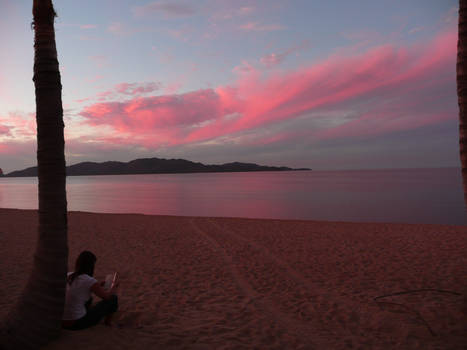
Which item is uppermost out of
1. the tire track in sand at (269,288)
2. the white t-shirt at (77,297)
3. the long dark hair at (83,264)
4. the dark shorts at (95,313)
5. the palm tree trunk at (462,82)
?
the palm tree trunk at (462,82)

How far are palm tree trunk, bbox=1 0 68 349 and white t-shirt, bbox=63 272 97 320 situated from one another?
58 cm

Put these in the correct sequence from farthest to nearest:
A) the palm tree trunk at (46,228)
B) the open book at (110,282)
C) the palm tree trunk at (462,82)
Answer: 1. the open book at (110,282)
2. the palm tree trunk at (462,82)
3. the palm tree trunk at (46,228)

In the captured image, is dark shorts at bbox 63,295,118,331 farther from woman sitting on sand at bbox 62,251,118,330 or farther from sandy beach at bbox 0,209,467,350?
sandy beach at bbox 0,209,467,350

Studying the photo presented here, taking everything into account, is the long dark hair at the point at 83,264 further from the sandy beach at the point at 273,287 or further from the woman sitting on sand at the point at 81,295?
the sandy beach at the point at 273,287

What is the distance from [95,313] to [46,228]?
1.78m

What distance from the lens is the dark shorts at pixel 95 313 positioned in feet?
15.9

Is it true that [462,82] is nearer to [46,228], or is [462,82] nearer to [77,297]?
[46,228]

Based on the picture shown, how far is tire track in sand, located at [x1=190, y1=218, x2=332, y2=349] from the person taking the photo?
235 inches

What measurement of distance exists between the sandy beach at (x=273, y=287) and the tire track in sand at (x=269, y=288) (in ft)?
0.10

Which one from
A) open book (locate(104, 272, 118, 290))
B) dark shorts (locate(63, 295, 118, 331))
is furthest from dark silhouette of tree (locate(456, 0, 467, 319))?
dark shorts (locate(63, 295, 118, 331))

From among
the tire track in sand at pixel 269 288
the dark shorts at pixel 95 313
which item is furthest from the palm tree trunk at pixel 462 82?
the dark shorts at pixel 95 313

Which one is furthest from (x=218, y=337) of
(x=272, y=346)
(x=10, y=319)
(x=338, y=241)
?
(x=338, y=241)

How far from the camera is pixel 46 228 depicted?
407cm

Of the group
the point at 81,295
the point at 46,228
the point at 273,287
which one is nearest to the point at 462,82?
the point at 273,287
